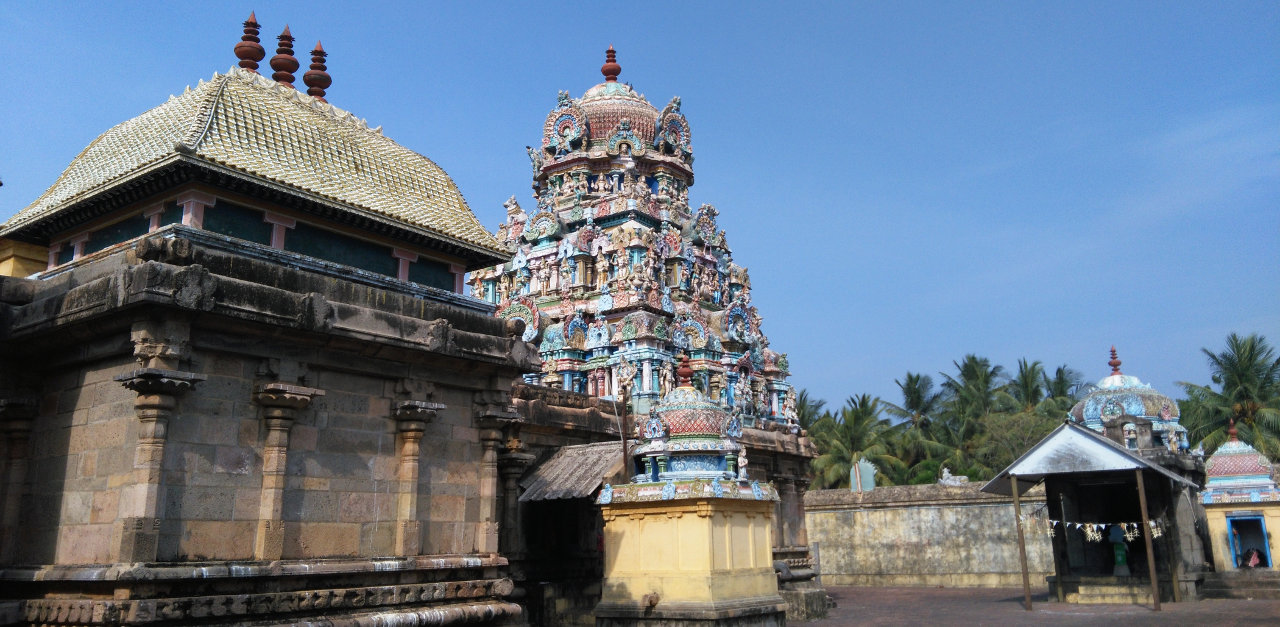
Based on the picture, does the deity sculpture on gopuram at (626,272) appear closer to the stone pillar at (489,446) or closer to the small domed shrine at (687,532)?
the small domed shrine at (687,532)

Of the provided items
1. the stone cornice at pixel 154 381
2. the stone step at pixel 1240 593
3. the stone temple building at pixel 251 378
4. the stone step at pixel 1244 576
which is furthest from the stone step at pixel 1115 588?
the stone cornice at pixel 154 381

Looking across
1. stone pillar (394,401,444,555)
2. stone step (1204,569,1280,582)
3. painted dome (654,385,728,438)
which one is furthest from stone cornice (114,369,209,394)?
stone step (1204,569,1280,582)

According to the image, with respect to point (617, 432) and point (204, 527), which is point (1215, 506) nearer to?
point (617, 432)

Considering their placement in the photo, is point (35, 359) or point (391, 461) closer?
point (35, 359)

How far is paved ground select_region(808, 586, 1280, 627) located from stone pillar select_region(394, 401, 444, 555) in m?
11.9

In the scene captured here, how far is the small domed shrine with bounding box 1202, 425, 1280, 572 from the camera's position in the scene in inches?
1089

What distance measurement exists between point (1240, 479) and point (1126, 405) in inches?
145

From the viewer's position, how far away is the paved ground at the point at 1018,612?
19656 millimetres

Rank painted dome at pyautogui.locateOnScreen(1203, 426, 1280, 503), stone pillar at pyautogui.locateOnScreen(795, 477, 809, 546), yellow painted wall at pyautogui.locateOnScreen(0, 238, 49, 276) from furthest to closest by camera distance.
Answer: painted dome at pyautogui.locateOnScreen(1203, 426, 1280, 503) < stone pillar at pyautogui.locateOnScreen(795, 477, 809, 546) < yellow painted wall at pyautogui.locateOnScreen(0, 238, 49, 276)

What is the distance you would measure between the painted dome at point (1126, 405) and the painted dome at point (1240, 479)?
1979 millimetres

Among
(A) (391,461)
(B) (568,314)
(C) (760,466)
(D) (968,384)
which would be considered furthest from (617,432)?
(D) (968,384)

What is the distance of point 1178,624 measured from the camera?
1859 cm

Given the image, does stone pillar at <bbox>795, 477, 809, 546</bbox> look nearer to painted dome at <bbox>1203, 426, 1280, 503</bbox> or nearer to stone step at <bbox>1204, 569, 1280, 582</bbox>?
stone step at <bbox>1204, 569, 1280, 582</bbox>

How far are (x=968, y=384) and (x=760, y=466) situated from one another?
36115 mm
